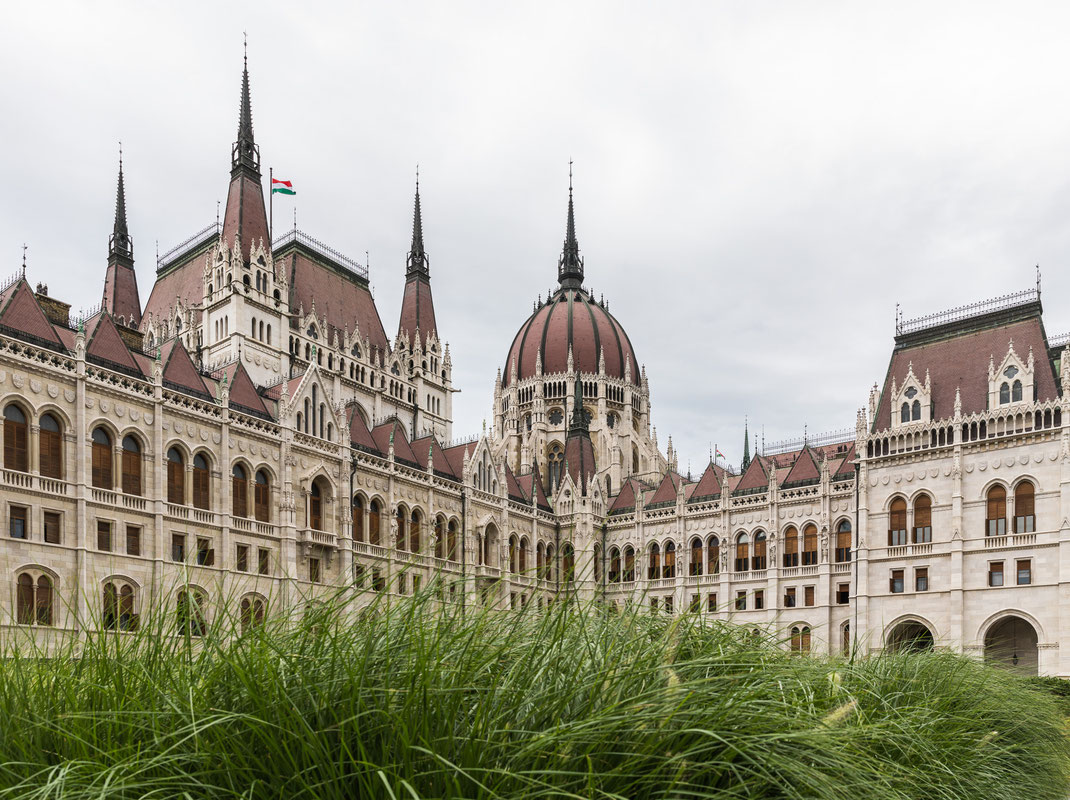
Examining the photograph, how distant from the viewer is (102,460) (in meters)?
30.5

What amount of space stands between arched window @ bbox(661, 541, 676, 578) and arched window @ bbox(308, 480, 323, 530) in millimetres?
22164

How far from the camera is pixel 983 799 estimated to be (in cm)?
851

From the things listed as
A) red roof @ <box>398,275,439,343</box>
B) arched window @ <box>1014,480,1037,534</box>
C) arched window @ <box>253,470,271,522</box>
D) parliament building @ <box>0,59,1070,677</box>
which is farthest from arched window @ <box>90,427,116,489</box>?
arched window @ <box>1014,480,1037,534</box>

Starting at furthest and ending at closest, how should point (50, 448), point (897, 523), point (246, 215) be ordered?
point (246, 215)
point (897, 523)
point (50, 448)

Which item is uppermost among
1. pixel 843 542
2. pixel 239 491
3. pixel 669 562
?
pixel 239 491

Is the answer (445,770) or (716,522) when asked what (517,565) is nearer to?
(716,522)

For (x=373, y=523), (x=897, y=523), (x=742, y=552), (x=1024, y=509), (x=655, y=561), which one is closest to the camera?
(x=1024, y=509)

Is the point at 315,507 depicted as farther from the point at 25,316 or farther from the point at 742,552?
the point at 742,552

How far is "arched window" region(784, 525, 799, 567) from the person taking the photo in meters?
47.6

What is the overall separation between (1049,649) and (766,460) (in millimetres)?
20472

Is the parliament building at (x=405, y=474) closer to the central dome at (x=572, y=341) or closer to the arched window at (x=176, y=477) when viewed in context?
the arched window at (x=176, y=477)

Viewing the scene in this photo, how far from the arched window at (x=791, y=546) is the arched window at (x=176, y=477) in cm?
3092

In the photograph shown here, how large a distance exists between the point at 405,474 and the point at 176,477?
12.7m

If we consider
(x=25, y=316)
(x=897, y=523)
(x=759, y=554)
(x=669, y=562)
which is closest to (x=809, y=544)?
(x=759, y=554)
